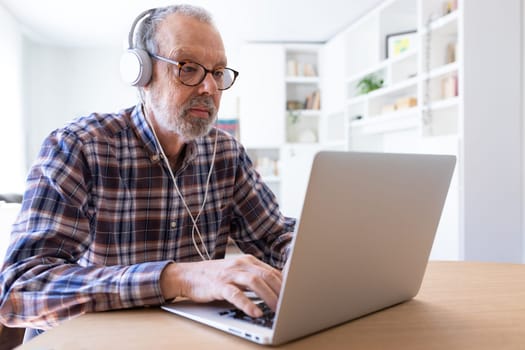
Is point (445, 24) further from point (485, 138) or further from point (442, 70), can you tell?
point (485, 138)

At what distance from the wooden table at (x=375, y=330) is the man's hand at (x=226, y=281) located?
5 cm

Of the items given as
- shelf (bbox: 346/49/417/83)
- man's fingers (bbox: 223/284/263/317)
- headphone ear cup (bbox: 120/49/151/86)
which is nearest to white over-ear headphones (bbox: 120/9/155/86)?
headphone ear cup (bbox: 120/49/151/86)

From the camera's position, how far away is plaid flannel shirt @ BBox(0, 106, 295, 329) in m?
0.83

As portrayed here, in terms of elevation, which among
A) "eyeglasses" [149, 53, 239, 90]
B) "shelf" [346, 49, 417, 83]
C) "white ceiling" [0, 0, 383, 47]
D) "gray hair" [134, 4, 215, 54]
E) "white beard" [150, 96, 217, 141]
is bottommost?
"white beard" [150, 96, 217, 141]

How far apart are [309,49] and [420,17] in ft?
8.78

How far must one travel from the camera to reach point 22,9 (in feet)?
17.7

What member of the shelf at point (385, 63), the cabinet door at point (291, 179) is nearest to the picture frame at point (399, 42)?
the shelf at point (385, 63)

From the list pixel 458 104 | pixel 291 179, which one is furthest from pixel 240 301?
pixel 291 179

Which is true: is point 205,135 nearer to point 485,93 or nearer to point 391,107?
point 485,93

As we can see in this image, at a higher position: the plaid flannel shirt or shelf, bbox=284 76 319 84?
shelf, bbox=284 76 319 84

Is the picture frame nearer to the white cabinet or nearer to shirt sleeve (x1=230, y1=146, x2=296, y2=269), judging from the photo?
the white cabinet

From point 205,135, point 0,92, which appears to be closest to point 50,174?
point 205,135

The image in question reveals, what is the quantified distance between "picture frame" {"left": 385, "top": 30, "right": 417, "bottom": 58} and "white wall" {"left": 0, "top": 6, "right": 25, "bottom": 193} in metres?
3.83

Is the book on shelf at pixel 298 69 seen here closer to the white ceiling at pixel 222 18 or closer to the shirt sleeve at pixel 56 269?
the white ceiling at pixel 222 18
